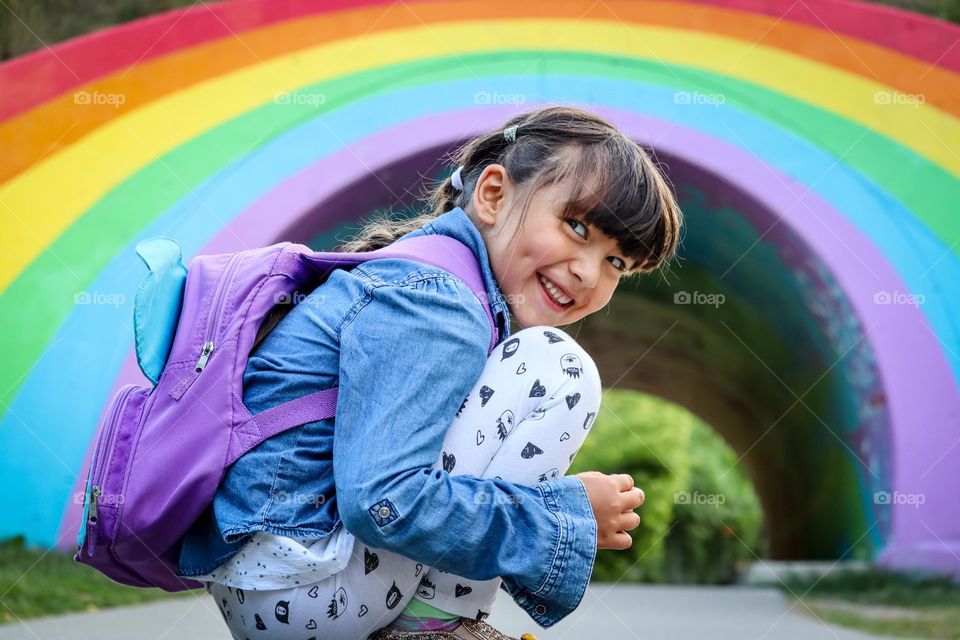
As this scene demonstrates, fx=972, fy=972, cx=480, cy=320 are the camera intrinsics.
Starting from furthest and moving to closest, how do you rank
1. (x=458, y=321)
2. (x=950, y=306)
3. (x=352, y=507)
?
(x=950, y=306), (x=458, y=321), (x=352, y=507)

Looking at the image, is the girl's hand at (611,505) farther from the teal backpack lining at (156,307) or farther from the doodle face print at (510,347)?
the teal backpack lining at (156,307)

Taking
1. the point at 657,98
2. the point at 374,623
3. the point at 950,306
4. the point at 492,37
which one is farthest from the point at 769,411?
the point at 374,623

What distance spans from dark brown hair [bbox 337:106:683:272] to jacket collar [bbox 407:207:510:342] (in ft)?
0.32

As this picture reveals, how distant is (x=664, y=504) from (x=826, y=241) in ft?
26.9

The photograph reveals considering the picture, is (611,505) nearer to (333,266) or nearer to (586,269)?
(586,269)

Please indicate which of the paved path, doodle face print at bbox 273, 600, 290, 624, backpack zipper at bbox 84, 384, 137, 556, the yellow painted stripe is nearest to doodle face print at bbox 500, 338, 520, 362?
doodle face print at bbox 273, 600, 290, 624

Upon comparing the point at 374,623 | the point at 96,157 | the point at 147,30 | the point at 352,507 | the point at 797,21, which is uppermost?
the point at 797,21

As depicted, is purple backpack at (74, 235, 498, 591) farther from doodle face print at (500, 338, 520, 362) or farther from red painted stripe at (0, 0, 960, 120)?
red painted stripe at (0, 0, 960, 120)

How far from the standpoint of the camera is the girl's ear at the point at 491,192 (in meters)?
1.82

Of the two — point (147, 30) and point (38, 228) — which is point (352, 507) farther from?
point (147, 30)

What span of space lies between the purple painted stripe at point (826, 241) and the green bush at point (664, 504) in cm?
713

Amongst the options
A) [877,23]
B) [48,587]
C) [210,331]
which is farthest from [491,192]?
[877,23]

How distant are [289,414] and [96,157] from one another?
2.93 m

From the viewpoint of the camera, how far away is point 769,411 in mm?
6664
